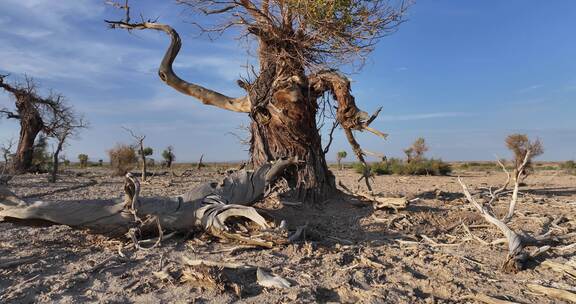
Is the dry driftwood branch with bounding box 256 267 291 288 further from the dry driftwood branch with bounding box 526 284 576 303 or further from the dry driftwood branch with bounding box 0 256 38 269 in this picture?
the dry driftwood branch with bounding box 0 256 38 269

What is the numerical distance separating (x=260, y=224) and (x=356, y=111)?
3.17 meters

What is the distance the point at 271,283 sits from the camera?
379cm

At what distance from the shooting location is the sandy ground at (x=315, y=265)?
12.1 feet

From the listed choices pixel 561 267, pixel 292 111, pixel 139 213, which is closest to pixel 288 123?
pixel 292 111

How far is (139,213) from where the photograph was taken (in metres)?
5.13

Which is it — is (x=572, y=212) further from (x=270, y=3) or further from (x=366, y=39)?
(x=270, y=3)

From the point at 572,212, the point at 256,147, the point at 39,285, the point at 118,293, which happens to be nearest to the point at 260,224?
Answer: the point at 118,293

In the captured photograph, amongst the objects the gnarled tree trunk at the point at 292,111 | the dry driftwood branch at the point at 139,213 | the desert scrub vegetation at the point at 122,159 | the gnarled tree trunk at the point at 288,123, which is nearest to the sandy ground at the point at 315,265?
the dry driftwood branch at the point at 139,213

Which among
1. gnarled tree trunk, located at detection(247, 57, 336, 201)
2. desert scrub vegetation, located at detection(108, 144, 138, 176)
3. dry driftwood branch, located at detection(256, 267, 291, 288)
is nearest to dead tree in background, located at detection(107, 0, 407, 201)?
gnarled tree trunk, located at detection(247, 57, 336, 201)

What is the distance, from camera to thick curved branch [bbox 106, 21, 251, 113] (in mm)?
7637

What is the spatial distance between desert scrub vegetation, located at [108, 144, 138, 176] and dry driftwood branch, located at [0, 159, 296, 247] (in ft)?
45.9

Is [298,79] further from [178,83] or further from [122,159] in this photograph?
[122,159]

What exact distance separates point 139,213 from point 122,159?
15774 millimetres

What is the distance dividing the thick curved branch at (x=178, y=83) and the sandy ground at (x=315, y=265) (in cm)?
228
